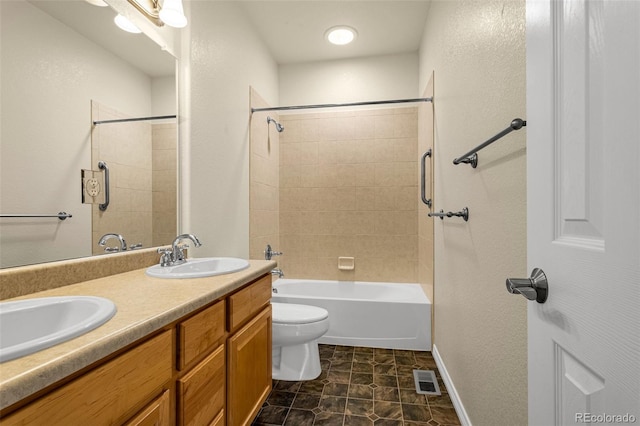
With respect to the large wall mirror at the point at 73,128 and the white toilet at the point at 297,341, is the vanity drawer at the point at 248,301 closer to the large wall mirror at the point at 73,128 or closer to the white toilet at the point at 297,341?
the white toilet at the point at 297,341

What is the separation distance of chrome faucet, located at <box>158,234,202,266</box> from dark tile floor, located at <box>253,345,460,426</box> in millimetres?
938

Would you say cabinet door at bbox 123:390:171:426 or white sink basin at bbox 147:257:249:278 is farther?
white sink basin at bbox 147:257:249:278

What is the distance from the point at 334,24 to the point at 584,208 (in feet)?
8.64

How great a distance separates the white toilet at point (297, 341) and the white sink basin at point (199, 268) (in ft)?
1.66

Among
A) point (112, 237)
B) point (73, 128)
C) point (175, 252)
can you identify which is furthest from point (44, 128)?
point (175, 252)

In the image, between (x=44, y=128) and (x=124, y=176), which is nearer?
(x=44, y=128)

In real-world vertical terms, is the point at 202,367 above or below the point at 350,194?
below

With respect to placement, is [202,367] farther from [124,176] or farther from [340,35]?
[340,35]

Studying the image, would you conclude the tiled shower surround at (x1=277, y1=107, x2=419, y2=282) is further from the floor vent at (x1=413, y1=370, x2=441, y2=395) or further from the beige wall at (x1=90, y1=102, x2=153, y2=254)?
the beige wall at (x1=90, y1=102, x2=153, y2=254)

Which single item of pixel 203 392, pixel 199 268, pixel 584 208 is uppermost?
pixel 584 208

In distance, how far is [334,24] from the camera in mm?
2514

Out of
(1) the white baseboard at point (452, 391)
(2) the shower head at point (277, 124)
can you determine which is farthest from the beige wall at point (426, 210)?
(2) the shower head at point (277, 124)

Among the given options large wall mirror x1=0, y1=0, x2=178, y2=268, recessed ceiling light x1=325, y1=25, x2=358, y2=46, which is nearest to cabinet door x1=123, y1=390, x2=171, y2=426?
large wall mirror x1=0, y1=0, x2=178, y2=268

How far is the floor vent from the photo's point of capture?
5.86ft
